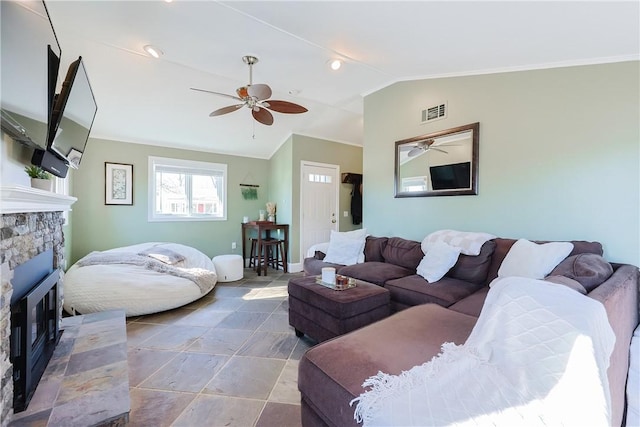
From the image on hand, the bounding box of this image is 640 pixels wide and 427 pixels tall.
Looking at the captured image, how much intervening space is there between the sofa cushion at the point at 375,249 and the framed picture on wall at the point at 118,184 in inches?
156

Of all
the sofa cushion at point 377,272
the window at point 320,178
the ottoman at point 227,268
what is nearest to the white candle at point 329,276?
the sofa cushion at point 377,272

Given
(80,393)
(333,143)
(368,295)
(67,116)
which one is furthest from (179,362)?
(333,143)

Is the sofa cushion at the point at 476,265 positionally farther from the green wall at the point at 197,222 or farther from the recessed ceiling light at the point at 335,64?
the green wall at the point at 197,222

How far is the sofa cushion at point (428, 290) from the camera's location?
2.10m

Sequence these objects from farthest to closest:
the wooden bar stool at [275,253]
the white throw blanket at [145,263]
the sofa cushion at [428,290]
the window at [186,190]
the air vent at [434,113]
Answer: the wooden bar stool at [275,253] → the window at [186,190] → the white throw blanket at [145,263] → the air vent at [434,113] → the sofa cushion at [428,290]

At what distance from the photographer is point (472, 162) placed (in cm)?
278

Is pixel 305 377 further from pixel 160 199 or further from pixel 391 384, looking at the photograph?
pixel 160 199

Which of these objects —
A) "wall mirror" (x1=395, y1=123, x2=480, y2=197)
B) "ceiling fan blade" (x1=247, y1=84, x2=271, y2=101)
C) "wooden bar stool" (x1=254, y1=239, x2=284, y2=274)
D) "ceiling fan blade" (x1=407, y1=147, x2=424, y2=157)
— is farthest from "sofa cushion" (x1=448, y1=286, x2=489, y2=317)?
"wooden bar stool" (x1=254, y1=239, x2=284, y2=274)

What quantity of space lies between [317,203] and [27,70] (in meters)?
4.08

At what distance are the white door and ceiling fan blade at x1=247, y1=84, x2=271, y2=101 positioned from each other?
243cm

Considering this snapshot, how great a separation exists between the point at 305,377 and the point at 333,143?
465cm

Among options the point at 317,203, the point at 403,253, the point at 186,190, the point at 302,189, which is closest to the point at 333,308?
the point at 403,253

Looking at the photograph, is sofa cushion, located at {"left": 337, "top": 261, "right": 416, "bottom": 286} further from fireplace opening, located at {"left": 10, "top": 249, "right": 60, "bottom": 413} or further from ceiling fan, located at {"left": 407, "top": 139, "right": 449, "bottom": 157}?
fireplace opening, located at {"left": 10, "top": 249, "right": 60, "bottom": 413}

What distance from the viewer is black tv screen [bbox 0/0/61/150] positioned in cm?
113
